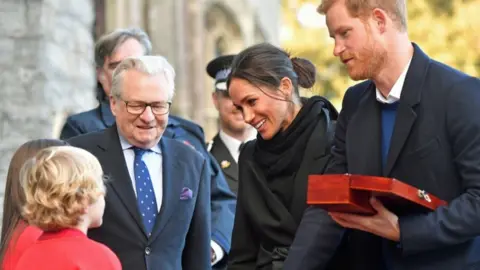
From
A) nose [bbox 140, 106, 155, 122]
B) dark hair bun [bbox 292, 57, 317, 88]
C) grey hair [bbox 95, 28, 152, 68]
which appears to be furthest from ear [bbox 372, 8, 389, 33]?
grey hair [bbox 95, 28, 152, 68]

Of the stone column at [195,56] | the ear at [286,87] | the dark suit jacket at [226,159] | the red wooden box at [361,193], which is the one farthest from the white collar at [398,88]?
the stone column at [195,56]

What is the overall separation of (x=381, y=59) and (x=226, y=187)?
7.87 ft

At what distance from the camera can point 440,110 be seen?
4016 mm

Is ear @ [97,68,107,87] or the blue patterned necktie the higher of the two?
ear @ [97,68,107,87]

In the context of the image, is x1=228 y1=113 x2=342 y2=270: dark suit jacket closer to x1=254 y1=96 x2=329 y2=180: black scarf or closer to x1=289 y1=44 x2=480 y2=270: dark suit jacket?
x1=254 y1=96 x2=329 y2=180: black scarf

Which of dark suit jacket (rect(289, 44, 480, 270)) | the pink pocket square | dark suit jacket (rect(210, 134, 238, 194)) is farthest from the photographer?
dark suit jacket (rect(210, 134, 238, 194))

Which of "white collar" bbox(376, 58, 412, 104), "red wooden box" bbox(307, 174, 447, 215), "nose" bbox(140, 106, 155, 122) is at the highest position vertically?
"white collar" bbox(376, 58, 412, 104)

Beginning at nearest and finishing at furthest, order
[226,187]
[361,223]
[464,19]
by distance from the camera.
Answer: [361,223], [226,187], [464,19]

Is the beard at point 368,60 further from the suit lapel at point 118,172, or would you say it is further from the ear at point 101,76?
the ear at point 101,76

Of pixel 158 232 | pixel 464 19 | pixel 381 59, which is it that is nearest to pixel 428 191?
pixel 381 59

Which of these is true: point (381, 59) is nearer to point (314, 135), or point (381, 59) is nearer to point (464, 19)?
point (314, 135)

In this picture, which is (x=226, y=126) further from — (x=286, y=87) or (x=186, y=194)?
(x=286, y=87)

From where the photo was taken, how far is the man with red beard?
3.89m

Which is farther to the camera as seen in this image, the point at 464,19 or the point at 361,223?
the point at 464,19
